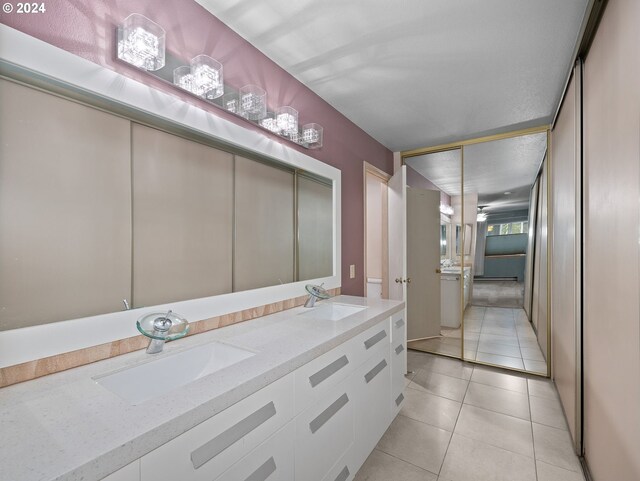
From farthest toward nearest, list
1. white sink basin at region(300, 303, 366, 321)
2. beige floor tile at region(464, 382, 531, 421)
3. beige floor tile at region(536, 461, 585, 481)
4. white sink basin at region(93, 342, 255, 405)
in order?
beige floor tile at region(464, 382, 531, 421)
white sink basin at region(300, 303, 366, 321)
beige floor tile at region(536, 461, 585, 481)
white sink basin at region(93, 342, 255, 405)

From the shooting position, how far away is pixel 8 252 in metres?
0.89

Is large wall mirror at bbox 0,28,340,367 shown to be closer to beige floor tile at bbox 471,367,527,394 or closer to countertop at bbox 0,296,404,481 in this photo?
countertop at bbox 0,296,404,481

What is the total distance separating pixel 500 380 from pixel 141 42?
147 inches

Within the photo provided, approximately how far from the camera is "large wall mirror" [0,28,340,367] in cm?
91

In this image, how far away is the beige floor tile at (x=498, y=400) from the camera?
231 cm

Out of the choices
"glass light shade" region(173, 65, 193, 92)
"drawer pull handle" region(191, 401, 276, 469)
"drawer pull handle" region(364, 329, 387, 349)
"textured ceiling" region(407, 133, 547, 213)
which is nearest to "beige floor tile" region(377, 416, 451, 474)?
"drawer pull handle" region(364, 329, 387, 349)

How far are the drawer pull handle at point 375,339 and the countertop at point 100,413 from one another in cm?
54

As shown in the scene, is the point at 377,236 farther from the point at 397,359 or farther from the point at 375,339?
the point at 375,339

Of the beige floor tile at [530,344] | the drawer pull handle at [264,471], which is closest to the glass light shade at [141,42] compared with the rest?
the drawer pull handle at [264,471]

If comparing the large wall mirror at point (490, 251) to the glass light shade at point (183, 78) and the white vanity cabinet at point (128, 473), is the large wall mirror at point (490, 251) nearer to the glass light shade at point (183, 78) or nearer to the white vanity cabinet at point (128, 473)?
the glass light shade at point (183, 78)

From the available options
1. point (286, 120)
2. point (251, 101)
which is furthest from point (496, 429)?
point (251, 101)

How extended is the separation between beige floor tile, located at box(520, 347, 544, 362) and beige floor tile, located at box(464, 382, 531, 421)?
928 millimetres

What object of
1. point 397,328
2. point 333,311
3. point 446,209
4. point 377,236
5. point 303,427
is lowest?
point 303,427

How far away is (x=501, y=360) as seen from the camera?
3.25 metres
